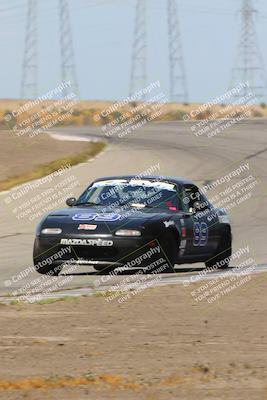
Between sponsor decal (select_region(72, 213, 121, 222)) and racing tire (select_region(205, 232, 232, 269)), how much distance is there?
7.62 ft

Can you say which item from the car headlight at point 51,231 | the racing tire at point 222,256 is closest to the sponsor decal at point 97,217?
the car headlight at point 51,231

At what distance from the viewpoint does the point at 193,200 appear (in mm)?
17328

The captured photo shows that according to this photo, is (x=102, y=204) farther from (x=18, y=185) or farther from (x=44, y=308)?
(x=18, y=185)

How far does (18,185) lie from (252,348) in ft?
70.8

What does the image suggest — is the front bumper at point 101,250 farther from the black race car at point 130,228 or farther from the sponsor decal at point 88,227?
the sponsor decal at point 88,227

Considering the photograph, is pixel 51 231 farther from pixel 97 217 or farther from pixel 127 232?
pixel 127 232

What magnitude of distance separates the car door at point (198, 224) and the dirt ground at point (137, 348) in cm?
315

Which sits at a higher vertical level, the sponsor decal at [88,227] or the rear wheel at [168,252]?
the sponsor decal at [88,227]

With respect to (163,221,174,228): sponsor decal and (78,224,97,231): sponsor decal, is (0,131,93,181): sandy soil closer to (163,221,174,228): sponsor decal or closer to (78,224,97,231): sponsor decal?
(163,221,174,228): sponsor decal

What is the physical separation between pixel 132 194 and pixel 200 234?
1150 millimetres

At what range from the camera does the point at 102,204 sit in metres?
16.6

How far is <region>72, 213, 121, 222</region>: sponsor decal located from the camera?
52.0 ft

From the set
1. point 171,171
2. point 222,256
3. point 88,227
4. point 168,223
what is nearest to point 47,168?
point 171,171

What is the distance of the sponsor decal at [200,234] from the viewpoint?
55.3ft
